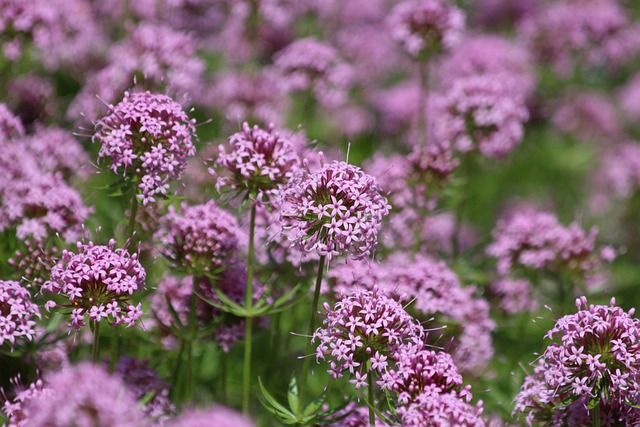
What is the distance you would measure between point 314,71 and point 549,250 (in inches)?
134

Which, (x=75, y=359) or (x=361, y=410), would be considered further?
(x=75, y=359)

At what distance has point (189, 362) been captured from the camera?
5.75 meters

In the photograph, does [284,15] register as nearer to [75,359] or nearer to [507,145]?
[507,145]

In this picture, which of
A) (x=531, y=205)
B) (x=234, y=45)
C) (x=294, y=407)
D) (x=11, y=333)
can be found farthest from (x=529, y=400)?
(x=234, y=45)

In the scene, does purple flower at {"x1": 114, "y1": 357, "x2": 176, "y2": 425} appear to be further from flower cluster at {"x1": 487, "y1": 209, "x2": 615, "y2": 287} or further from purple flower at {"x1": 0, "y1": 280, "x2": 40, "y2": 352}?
flower cluster at {"x1": 487, "y1": 209, "x2": 615, "y2": 287}

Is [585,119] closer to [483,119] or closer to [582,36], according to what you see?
[582,36]

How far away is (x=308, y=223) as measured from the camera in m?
5.05

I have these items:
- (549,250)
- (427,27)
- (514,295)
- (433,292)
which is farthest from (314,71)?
(433,292)

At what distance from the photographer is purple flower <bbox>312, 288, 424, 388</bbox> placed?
15.8ft

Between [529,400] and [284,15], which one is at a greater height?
[284,15]

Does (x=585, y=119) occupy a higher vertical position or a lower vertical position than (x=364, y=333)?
higher

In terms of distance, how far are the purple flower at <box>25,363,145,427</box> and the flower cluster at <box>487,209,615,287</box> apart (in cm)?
434

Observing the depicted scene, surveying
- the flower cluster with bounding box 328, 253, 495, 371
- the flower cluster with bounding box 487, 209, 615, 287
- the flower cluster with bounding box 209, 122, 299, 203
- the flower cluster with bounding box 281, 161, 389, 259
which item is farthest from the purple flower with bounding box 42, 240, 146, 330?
the flower cluster with bounding box 487, 209, 615, 287

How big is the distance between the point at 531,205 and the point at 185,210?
240 inches
